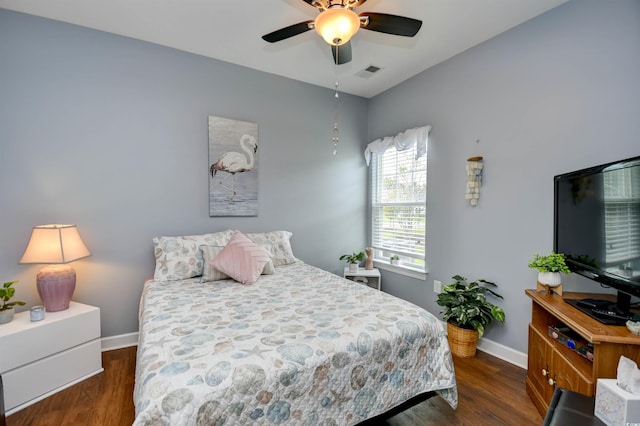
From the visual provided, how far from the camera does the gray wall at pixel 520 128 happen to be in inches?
76.6

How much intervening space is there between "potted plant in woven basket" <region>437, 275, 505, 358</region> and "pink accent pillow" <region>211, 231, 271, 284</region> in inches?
66.7

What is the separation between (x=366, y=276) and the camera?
356 centimetres

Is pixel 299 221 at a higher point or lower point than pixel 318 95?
lower

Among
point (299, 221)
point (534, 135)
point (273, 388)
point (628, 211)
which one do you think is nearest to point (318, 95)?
point (299, 221)

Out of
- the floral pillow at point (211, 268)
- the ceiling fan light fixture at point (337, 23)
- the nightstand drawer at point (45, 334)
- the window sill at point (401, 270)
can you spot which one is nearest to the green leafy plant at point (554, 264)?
the window sill at point (401, 270)

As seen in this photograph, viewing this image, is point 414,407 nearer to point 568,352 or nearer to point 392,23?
point 568,352

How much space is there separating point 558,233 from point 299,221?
2.45 metres

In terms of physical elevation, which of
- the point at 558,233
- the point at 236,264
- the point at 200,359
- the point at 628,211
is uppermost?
the point at 628,211

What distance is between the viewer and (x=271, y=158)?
338 centimetres

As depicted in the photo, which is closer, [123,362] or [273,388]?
[273,388]

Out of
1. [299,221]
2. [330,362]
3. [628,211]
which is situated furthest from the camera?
[299,221]

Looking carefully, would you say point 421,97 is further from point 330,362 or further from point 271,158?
point 330,362

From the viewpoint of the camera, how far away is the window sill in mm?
3310

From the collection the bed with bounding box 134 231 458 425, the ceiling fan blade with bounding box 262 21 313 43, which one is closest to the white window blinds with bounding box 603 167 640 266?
the bed with bounding box 134 231 458 425
